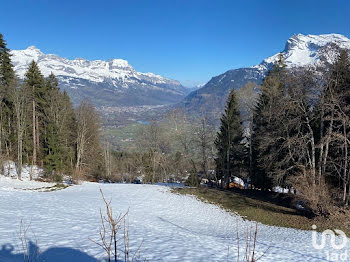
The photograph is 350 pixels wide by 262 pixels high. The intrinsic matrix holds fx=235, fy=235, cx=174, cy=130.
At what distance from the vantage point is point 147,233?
11008mm

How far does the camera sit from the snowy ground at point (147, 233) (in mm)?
7684

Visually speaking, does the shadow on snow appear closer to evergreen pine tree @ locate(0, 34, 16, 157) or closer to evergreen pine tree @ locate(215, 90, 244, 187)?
evergreen pine tree @ locate(215, 90, 244, 187)

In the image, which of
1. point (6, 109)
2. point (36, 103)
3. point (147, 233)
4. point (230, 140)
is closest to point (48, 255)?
point (147, 233)

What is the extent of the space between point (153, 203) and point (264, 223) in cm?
877

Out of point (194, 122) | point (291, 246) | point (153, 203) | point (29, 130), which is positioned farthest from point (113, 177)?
point (291, 246)

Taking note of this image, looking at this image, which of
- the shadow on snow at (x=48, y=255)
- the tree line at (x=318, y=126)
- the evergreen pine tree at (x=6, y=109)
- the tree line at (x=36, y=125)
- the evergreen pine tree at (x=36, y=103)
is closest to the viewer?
the shadow on snow at (x=48, y=255)

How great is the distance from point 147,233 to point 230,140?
2087 centimetres

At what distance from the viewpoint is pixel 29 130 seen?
31203 millimetres

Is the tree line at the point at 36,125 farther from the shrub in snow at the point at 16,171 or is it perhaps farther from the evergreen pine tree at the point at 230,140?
the evergreen pine tree at the point at 230,140

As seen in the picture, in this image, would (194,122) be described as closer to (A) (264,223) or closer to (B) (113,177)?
(A) (264,223)

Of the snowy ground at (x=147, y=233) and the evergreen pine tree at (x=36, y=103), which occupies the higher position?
the evergreen pine tree at (x=36, y=103)

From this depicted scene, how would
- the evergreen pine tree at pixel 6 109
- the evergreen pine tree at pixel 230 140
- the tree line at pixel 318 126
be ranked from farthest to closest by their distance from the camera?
the evergreen pine tree at pixel 230 140 < the evergreen pine tree at pixel 6 109 < the tree line at pixel 318 126

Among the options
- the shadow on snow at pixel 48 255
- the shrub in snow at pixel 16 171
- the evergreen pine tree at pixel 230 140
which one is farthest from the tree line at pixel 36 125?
the shadow on snow at pixel 48 255

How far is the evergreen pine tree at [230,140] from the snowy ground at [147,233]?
36.8ft
